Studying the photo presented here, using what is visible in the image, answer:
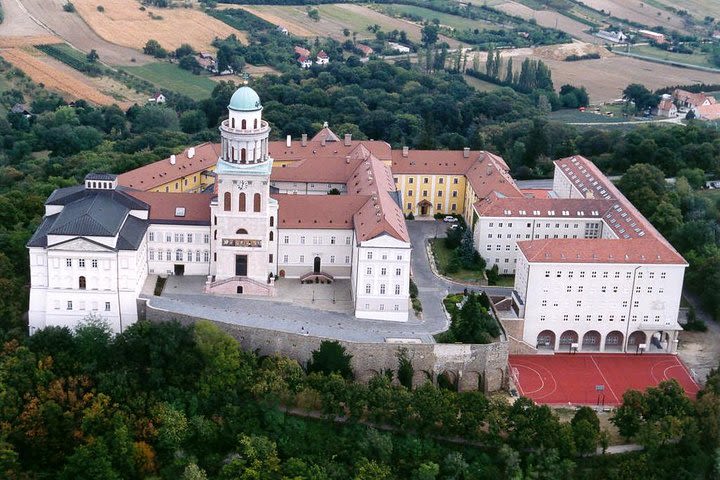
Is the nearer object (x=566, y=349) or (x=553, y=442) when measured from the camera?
A: (x=553, y=442)

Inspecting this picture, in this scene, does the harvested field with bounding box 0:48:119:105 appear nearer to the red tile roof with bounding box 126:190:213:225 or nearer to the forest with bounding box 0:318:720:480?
the red tile roof with bounding box 126:190:213:225

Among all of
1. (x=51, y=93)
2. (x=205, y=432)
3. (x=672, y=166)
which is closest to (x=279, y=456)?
(x=205, y=432)

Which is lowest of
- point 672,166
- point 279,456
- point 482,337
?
point 279,456

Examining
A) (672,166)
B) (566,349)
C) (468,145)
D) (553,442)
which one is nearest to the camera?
(553,442)

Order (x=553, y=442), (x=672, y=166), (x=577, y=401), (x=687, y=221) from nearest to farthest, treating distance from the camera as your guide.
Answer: (x=553, y=442) → (x=577, y=401) → (x=687, y=221) → (x=672, y=166)

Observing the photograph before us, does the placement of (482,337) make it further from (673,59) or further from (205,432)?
(673,59)

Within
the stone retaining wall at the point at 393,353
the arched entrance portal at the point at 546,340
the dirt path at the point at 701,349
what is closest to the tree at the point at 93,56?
the stone retaining wall at the point at 393,353

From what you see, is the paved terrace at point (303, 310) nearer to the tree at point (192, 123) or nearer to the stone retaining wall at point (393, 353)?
the stone retaining wall at point (393, 353)

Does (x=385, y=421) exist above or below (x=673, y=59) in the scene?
below
